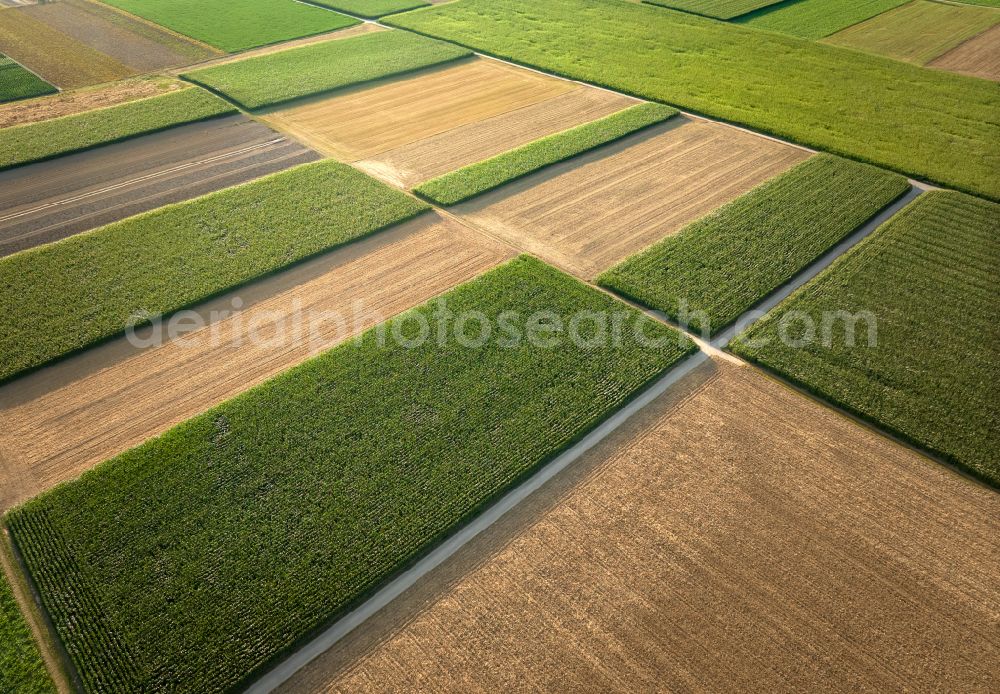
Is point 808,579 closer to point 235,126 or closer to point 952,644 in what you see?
point 952,644

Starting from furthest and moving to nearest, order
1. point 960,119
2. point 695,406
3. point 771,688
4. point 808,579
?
point 960,119 < point 695,406 < point 808,579 < point 771,688

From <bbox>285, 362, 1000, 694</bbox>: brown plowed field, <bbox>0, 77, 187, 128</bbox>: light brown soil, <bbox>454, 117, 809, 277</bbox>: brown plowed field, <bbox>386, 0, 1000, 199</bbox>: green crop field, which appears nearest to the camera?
<bbox>285, 362, 1000, 694</bbox>: brown plowed field

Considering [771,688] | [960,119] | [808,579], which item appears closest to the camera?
[771,688]

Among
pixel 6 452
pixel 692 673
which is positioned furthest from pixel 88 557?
pixel 692 673

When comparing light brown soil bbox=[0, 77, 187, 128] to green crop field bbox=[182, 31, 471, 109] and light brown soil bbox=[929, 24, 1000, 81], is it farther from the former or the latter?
light brown soil bbox=[929, 24, 1000, 81]

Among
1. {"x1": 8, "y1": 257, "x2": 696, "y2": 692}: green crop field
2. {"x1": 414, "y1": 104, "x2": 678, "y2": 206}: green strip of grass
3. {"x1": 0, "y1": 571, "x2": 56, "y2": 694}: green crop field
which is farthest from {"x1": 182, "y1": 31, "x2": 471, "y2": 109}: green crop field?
{"x1": 0, "y1": 571, "x2": 56, "y2": 694}: green crop field

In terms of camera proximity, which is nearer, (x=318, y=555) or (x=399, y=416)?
(x=318, y=555)

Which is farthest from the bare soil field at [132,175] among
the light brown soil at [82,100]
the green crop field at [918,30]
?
the green crop field at [918,30]
